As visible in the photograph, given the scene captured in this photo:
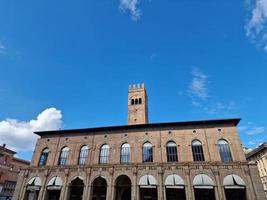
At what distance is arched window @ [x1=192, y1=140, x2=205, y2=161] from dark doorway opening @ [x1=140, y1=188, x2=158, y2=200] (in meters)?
6.86

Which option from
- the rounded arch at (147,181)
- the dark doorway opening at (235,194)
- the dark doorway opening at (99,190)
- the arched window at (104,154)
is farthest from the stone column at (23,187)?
the dark doorway opening at (235,194)

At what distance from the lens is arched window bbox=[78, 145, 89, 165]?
26747mm

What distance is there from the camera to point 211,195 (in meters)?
22.1

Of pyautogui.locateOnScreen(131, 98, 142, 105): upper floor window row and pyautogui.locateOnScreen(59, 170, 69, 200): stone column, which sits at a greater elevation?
pyautogui.locateOnScreen(131, 98, 142, 105): upper floor window row

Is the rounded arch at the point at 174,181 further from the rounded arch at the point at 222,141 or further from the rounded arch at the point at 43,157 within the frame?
the rounded arch at the point at 43,157

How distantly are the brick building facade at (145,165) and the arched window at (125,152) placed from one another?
0.45ft

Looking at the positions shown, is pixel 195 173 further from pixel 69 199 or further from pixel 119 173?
pixel 69 199

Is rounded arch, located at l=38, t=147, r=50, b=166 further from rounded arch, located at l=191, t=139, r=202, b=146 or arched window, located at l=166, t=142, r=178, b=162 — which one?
rounded arch, located at l=191, t=139, r=202, b=146

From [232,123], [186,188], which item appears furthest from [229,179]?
[232,123]

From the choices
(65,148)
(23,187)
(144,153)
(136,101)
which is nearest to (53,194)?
(23,187)

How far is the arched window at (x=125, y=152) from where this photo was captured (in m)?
25.3

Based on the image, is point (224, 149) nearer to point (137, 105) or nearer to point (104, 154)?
point (104, 154)

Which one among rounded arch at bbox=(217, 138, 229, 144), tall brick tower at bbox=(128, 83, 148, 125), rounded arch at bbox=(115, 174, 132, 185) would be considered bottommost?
rounded arch at bbox=(115, 174, 132, 185)

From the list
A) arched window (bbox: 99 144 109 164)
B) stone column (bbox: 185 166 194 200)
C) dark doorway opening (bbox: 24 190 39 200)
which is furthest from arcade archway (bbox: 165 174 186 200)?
dark doorway opening (bbox: 24 190 39 200)
